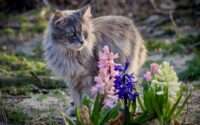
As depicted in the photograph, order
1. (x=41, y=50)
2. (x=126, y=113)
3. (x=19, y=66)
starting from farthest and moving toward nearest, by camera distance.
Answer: (x=41, y=50) < (x=19, y=66) < (x=126, y=113)

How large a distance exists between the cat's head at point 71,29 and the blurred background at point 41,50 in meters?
0.72

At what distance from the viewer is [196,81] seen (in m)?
7.10

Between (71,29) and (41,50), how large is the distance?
400 cm

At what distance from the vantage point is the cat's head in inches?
227

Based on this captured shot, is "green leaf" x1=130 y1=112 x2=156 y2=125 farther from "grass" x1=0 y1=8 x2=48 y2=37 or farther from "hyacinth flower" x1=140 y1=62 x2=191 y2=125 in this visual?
"grass" x1=0 y1=8 x2=48 y2=37

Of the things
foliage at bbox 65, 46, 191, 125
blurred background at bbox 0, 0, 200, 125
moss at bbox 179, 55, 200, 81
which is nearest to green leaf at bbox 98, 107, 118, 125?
foliage at bbox 65, 46, 191, 125

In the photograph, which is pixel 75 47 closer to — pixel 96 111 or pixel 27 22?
pixel 96 111

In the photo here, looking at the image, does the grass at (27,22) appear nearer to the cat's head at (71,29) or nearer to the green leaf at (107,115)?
the cat's head at (71,29)

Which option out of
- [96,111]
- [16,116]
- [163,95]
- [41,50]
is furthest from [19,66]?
[163,95]

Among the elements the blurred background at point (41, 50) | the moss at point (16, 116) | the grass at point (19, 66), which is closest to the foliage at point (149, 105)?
the blurred background at point (41, 50)

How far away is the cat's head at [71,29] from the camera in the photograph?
5762mm

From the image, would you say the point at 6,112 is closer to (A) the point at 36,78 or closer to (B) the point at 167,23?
(A) the point at 36,78

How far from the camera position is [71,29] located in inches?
228

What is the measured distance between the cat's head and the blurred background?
0.72m
